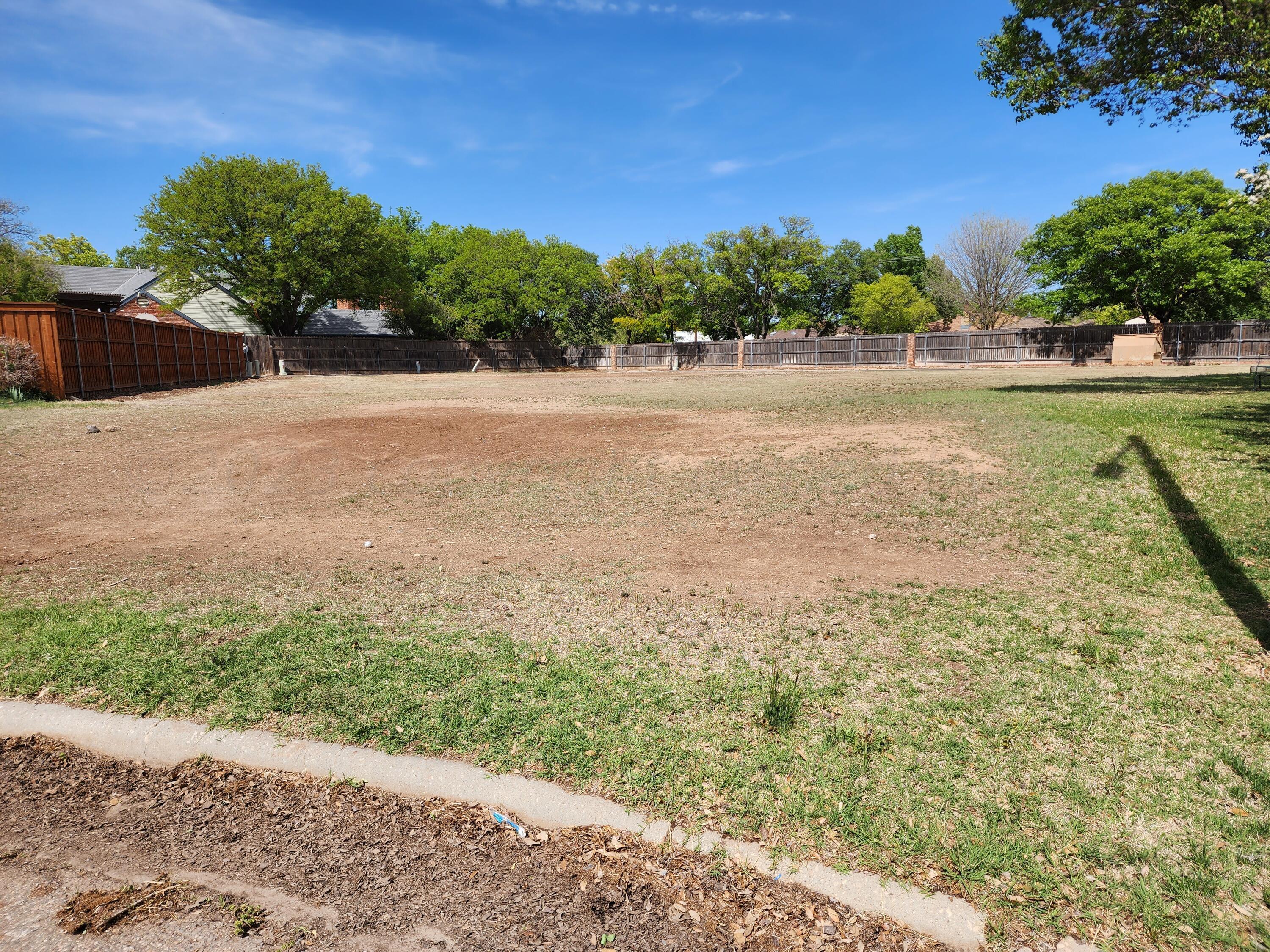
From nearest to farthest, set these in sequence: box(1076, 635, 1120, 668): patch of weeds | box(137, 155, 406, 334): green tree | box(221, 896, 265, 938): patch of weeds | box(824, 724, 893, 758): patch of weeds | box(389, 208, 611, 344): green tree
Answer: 1. box(221, 896, 265, 938): patch of weeds
2. box(824, 724, 893, 758): patch of weeds
3. box(1076, 635, 1120, 668): patch of weeds
4. box(137, 155, 406, 334): green tree
5. box(389, 208, 611, 344): green tree

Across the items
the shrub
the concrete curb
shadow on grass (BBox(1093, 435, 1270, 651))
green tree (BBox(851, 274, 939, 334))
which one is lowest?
the concrete curb

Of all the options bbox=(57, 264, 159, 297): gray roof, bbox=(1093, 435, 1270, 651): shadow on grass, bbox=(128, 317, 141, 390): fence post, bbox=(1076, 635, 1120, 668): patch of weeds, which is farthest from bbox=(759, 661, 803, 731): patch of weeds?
bbox=(57, 264, 159, 297): gray roof

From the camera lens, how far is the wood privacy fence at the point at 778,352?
104ft

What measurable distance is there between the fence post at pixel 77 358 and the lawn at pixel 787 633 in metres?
9.33

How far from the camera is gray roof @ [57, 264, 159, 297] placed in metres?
42.2

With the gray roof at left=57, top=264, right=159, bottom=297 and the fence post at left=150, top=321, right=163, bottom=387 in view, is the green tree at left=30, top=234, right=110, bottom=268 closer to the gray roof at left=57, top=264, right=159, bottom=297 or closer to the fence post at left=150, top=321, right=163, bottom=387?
the gray roof at left=57, top=264, right=159, bottom=297

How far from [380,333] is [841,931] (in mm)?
55599

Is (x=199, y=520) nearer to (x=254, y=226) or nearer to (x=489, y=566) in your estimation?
(x=489, y=566)

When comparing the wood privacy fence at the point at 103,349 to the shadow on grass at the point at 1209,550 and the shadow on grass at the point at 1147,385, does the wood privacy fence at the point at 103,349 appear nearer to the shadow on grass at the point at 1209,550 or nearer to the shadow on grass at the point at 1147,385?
the shadow on grass at the point at 1209,550

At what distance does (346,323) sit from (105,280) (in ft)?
47.2

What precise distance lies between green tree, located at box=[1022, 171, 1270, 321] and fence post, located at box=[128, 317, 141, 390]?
42.4 m

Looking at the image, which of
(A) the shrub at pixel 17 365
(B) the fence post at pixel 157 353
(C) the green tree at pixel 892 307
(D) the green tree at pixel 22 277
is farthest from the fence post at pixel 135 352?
(C) the green tree at pixel 892 307

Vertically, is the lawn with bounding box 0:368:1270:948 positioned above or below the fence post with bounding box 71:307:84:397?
below

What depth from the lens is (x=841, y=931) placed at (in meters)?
2.28
